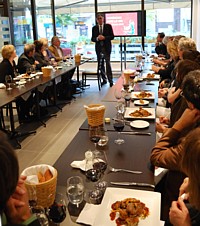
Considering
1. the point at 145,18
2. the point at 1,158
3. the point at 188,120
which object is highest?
the point at 145,18

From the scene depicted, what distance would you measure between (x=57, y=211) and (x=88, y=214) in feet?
0.48

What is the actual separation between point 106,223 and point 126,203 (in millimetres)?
158

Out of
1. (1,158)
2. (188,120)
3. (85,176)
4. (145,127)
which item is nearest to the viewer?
(1,158)

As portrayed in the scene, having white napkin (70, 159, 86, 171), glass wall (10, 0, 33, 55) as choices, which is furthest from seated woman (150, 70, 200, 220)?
glass wall (10, 0, 33, 55)

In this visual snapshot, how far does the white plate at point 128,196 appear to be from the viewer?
4.67ft

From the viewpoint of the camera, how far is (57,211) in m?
1.44

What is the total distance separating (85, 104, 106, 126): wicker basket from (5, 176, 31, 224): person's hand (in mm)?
1444

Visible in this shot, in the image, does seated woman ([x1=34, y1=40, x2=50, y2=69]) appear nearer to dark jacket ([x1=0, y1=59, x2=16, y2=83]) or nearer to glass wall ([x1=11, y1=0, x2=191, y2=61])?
dark jacket ([x1=0, y1=59, x2=16, y2=83])

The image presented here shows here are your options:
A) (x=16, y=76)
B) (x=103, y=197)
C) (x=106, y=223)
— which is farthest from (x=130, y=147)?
(x=16, y=76)

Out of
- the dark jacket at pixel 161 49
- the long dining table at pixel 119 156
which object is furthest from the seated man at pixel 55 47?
the long dining table at pixel 119 156

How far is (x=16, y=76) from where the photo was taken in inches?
212

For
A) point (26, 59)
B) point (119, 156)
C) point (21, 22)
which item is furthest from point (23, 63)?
point (119, 156)

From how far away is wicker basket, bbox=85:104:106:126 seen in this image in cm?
258

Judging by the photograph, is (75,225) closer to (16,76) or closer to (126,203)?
(126,203)
